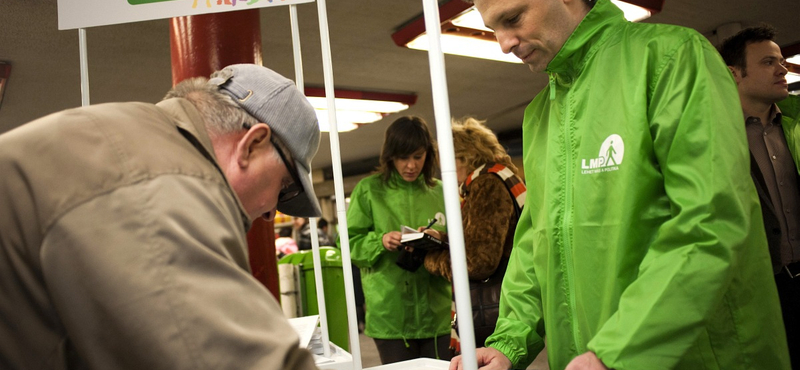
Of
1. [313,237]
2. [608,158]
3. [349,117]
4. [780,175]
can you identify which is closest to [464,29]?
[780,175]

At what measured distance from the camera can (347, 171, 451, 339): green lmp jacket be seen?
3436 mm

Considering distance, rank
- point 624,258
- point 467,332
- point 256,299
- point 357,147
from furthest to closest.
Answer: point 357,147 → point 624,258 → point 467,332 → point 256,299

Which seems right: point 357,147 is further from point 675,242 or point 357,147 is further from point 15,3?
point 675,242

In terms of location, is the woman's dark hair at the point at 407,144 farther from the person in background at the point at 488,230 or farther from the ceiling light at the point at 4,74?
the ceiling light at the point at 4,74

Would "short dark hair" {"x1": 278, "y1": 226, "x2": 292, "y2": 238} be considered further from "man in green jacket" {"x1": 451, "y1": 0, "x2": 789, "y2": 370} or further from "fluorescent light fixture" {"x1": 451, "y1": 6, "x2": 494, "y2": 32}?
"man in green jacket" {"x1": 451, "y1": 0, "x2": 789, "y2": 370}

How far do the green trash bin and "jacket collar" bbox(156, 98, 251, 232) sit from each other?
3726 mm

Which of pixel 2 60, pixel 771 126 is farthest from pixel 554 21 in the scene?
pixel 2 60

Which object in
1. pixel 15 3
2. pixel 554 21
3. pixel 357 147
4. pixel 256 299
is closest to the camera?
pixel 256 299

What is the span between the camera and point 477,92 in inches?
360

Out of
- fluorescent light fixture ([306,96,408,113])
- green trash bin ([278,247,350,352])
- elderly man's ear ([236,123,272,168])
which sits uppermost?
fluorescent light fixture ([306,96,408,113])

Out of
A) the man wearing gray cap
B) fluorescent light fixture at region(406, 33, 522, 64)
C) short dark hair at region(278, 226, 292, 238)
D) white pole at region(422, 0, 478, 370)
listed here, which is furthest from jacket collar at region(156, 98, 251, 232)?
short dark hair at region(278, 226, 292, 238)

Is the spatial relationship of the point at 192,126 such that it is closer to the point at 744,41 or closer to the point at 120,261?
the point at 120,261

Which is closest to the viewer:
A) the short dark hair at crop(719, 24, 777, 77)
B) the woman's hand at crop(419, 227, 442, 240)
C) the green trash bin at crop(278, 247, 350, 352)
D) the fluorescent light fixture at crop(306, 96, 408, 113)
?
the short dark hair at crop(719, 24, 777, 77)

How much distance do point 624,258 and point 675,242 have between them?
0.42ft
